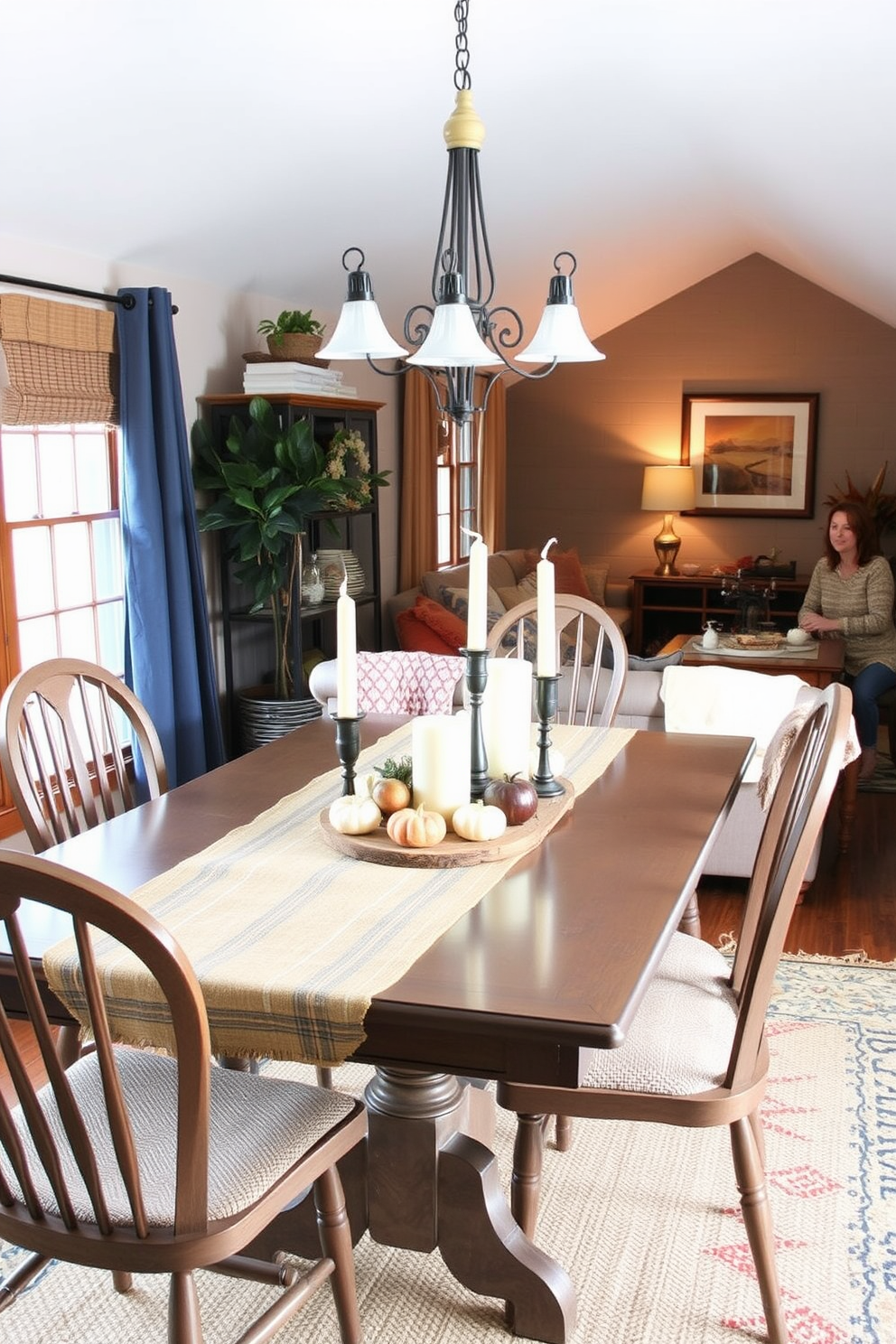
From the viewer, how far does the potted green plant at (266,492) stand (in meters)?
4.28

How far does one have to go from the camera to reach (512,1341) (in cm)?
200

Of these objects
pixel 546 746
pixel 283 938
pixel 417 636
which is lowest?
pixel 417 636

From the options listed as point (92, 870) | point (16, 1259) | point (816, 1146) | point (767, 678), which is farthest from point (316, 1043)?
point (767, 678)

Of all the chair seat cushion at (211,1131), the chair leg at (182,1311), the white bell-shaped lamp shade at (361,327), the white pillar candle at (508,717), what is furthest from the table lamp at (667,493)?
the chair leg at (182,1311)

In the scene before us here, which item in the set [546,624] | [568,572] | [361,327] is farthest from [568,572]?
[546,624]

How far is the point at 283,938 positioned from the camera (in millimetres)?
1651

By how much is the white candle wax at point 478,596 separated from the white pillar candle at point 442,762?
0.12 meters

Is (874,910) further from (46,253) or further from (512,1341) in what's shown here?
(46,253)

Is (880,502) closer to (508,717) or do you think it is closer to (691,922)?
(691,922)

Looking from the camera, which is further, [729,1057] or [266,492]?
[266,492]

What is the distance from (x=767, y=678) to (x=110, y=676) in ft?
6.60

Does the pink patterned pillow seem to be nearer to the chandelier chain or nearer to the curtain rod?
the curtain rod

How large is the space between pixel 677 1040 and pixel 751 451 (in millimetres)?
6864

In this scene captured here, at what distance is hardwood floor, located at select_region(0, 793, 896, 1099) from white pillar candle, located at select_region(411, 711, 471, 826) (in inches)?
61.6
